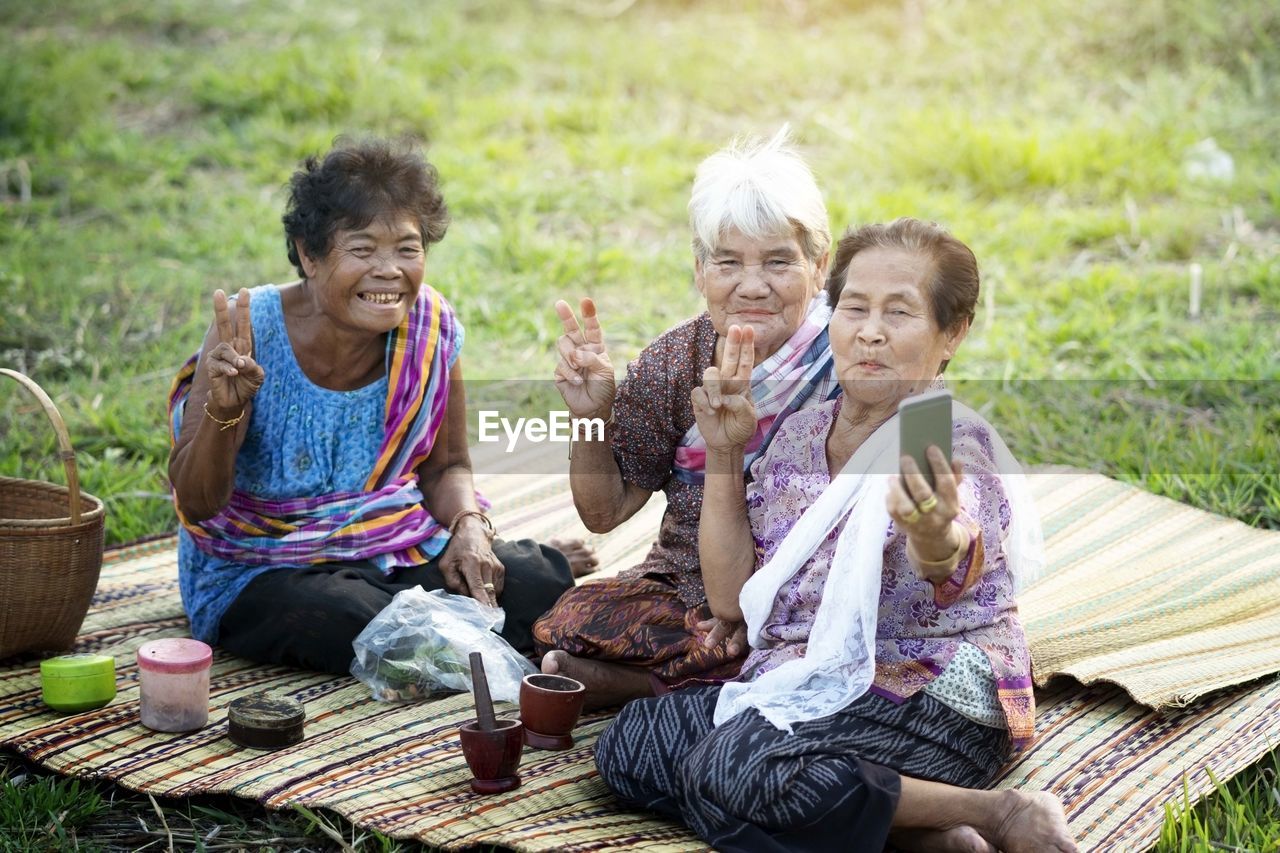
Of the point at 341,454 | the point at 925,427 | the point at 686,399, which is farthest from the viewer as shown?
the point at 341,454

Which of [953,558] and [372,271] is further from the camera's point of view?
[372,271]

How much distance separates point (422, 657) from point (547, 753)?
0.52 meters

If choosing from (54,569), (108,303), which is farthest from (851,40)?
(54,569)

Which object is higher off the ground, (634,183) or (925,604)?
(634,183)

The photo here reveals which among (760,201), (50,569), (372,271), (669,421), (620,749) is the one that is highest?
(760,201)

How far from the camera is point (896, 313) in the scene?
3230mm

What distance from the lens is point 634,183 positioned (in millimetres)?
8453

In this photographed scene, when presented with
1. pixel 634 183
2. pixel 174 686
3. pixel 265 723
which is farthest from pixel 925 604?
pixel 634 183

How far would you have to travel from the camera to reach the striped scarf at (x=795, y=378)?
12.0 feet

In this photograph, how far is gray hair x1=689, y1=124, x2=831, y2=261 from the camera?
11.6ft

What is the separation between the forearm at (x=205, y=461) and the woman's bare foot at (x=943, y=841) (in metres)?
1.92

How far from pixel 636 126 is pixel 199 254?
9.57ft

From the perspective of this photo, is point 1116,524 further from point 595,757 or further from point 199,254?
point 199,254

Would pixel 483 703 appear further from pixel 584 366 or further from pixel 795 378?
pixel 795 378
